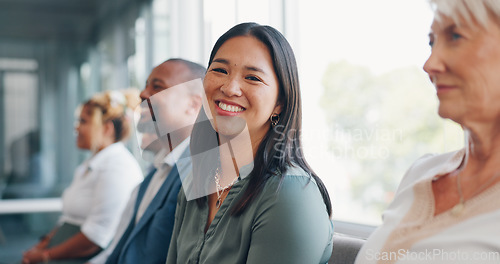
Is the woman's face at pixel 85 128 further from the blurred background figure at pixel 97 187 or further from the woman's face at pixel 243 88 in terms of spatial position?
the woman's face at pixel 243 88

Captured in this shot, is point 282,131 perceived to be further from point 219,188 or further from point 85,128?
point 85,128

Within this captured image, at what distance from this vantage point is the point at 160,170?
6.63 ft

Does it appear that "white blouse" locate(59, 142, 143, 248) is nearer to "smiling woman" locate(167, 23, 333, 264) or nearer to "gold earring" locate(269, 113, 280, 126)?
"smiling woman" locate(167, 23, 333, 264)

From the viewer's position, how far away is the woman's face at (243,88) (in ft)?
4.32

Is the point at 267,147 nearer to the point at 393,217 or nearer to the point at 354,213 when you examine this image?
the point at 393,217

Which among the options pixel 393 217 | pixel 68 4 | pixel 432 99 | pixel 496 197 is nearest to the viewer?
pixel 496 197

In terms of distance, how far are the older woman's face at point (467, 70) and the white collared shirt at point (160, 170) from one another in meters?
1.23

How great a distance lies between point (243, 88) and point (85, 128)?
1.95 m

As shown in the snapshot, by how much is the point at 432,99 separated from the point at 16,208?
12.5ft

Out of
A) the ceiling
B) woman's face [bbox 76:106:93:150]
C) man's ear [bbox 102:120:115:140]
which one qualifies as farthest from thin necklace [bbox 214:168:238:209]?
the ceiling

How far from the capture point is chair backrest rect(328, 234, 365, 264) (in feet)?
4.26

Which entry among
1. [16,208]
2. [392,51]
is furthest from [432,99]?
[16,208]

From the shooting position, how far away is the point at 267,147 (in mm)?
1318

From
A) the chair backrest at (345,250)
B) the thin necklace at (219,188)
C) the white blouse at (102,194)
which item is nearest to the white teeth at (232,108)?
the thin necklace at (219,188)
